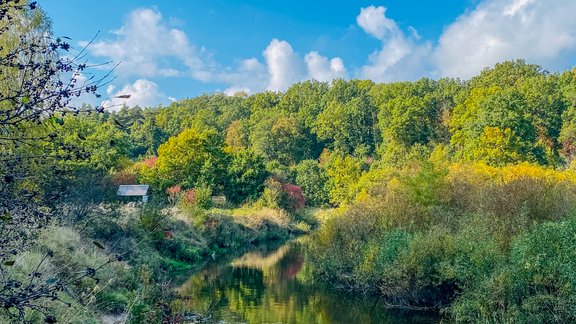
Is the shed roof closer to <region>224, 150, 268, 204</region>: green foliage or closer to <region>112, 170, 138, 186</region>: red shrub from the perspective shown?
<region>112, 170, 138, 186</region>: red shrub

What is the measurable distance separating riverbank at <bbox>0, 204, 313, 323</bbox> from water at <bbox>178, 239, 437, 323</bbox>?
1.70 metres

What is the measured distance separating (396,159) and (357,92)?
34.7m

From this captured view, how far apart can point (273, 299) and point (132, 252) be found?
271 inches

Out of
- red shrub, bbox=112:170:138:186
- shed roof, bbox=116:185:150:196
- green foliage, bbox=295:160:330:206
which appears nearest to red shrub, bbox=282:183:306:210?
green foliage, bbox=295:160:330:206

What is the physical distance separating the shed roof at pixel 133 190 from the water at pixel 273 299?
17409 mm

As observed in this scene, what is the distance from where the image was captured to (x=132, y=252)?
22.7 metres

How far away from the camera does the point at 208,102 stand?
11769cm

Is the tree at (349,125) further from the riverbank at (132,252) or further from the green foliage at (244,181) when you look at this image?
the riverbank at (132,252)

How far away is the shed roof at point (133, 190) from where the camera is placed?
1775 inches

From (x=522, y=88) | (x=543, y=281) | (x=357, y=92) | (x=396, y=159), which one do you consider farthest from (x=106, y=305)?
(x=357, y=92)

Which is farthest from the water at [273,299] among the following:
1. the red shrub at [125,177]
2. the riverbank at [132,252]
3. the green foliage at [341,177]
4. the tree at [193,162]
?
the green foliage at [341,177]

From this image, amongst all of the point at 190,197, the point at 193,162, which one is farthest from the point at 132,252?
the point at 193,162

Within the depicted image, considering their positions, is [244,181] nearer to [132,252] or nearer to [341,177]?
[341,177]

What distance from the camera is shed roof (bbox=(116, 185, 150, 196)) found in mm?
45088
